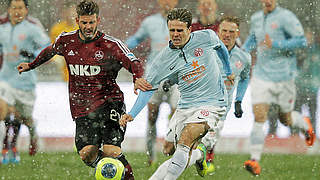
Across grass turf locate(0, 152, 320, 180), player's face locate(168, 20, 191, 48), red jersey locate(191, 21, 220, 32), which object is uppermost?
red jersey locate(191, 21, 220, 32)

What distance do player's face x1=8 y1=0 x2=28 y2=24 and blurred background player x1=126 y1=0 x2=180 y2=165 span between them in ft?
4.93

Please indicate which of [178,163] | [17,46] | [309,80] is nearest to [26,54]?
[17,46]

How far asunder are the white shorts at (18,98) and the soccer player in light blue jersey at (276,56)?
2866 millimetres

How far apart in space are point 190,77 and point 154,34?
8.26ft

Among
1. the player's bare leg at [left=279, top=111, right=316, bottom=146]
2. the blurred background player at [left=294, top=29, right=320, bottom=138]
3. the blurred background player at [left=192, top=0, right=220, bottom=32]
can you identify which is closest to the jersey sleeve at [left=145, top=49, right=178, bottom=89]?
the blurred background player at [left=192, top=0, right=220, bottom=32]

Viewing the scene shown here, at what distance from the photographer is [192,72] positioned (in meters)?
7.09

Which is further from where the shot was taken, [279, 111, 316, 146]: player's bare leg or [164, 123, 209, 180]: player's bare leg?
[279, 111, 316, 146]: player's bare leg

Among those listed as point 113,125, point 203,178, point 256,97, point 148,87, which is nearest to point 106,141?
point 113,125

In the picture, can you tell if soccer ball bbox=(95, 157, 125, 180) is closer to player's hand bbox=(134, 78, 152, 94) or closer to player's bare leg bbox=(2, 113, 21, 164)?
player's hand bbox=(134, 78, 152, 94)

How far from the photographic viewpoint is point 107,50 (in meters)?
7.05

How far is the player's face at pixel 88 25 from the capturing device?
7043 mm

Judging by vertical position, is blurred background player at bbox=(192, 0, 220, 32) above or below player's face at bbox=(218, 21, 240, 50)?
above

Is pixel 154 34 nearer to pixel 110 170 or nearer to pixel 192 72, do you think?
pixel 192 72

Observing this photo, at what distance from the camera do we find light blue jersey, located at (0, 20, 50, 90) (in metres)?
9.84
